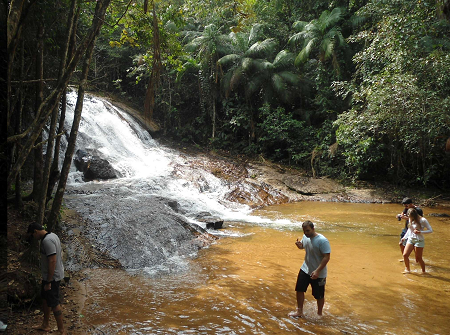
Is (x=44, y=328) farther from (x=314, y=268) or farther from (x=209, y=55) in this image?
(x=209, y=55)

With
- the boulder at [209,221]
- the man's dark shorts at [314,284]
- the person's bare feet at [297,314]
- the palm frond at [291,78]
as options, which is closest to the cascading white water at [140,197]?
the boulder at [209,221]

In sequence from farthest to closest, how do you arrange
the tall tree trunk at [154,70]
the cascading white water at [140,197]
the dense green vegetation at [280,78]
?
the cascading white water at [140,197] < the dense green vegetation at [280,78] < the tall tree trunk at [154,70]

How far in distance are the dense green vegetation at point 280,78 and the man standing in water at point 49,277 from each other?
0.99m

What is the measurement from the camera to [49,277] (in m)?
4.22

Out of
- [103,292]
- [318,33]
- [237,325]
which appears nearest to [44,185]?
[103,292]

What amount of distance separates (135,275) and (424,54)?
42.5 feet

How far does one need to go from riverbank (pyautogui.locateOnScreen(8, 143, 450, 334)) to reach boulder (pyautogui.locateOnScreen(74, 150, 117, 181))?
180 inches

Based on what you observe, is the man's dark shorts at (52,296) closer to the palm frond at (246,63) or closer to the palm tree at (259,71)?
the palm tree at (259,71)

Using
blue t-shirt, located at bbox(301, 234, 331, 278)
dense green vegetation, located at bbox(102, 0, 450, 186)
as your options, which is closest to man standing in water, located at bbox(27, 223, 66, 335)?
blue t-shirt, located at bbox(301, 234, 331, 278)

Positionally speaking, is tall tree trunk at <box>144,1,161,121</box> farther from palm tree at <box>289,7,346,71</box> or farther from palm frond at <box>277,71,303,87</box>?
palm frond at <box>277,71,303,87</box>

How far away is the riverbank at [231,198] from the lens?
4.61 meters

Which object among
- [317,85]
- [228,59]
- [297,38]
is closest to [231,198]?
[317,85]

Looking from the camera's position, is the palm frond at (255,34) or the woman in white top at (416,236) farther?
the palm frond at (255,34)

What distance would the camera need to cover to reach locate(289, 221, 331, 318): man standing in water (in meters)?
4.69
